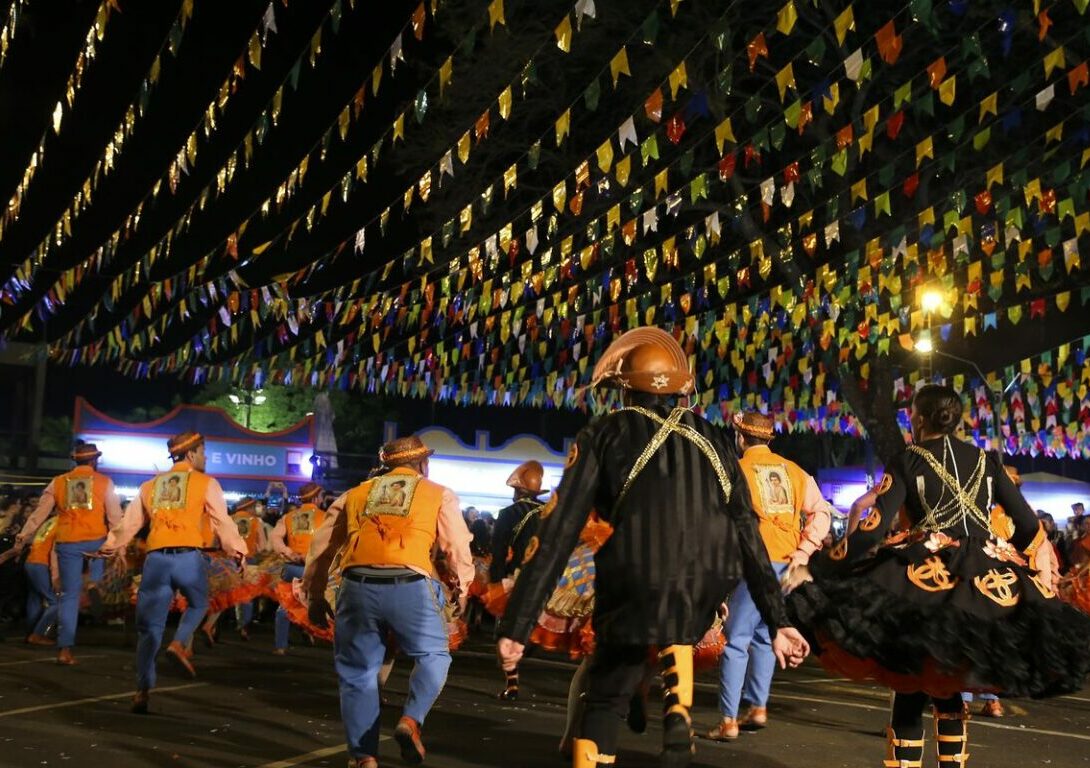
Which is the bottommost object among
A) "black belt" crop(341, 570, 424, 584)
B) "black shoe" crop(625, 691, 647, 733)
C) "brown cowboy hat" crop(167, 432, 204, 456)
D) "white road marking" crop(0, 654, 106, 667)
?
"white road marking" crop(0, 654, 106, 667)

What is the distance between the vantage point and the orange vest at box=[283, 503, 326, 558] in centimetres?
1494

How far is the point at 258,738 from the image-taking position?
7.89m

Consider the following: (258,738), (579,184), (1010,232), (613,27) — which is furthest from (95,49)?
(613,27)

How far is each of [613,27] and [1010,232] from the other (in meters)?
8.86

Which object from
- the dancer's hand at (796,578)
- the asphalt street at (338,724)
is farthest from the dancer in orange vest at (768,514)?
the dancer's hand at (796,578)

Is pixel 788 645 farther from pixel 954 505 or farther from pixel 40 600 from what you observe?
pixel 40 600

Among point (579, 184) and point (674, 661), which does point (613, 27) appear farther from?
point (674, 661)

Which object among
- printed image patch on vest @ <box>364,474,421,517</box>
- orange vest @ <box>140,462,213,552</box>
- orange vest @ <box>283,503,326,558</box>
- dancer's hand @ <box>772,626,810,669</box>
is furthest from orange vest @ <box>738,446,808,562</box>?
orange vest @ <box>283,503,326,558</box>

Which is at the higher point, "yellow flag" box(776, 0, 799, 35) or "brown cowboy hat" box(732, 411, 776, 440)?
"yellow flag" box(776, 0, 799, 35)

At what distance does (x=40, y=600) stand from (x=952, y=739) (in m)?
12.7

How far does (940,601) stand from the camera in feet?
17.4

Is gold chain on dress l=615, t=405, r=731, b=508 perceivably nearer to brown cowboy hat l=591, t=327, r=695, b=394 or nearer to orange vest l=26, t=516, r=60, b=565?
brown cowboy hat l=591, t=327, r=695, b=394

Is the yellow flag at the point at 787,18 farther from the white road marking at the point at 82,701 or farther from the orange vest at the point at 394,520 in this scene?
the white road marking at the point at 82,701

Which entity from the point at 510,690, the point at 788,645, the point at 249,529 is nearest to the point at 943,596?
the point at 788,645
